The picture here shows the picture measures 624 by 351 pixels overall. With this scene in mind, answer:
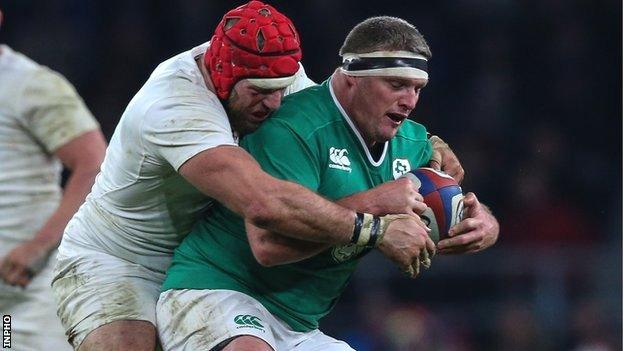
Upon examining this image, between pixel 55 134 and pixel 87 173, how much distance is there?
25 centimetres

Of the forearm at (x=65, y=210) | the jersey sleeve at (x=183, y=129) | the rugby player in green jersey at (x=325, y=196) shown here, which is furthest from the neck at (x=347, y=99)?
the forearm at (x=65, y=210)

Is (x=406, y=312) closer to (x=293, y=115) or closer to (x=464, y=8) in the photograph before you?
(x=464, y=8)

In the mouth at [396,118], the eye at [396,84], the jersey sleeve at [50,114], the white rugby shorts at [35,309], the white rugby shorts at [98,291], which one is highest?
the eye at [396,84]

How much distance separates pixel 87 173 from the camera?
5.68 metres

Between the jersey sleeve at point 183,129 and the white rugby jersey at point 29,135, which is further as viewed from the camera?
the white rugby jersey at point 29,135

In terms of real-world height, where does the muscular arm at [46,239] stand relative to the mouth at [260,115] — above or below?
below

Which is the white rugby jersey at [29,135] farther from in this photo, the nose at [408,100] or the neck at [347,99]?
the nose at [408,100]

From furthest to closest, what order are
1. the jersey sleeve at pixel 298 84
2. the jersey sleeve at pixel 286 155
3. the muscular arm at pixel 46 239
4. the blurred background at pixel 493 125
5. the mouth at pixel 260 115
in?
the blurred background at pixel 493 125 → the muscular arm at pixel 46 239 → the jersey sleeve at pixel 298 84 → the mouth at pixel 260 115 → the jersey sleeve at pixel 286 155

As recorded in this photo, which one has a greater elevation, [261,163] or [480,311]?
[261,163]

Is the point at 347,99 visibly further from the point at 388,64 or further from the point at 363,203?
the point at 363,203

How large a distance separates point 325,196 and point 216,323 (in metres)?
0.59

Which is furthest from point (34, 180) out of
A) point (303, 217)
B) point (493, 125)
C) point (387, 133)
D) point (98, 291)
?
point (493, 125)

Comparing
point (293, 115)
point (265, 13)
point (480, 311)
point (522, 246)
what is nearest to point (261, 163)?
point (293, 115)

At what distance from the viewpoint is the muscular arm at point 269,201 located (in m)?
4.05
